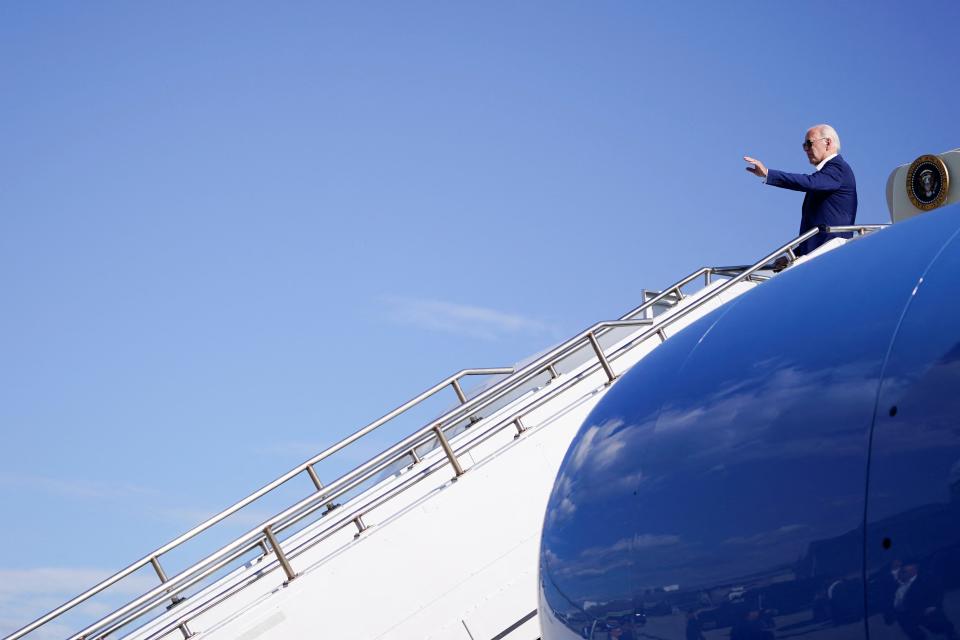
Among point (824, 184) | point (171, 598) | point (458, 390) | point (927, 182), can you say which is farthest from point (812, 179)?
point (171, 598)

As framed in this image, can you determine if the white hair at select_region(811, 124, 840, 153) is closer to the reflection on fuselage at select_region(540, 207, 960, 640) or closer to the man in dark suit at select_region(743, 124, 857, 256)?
the man in dark suit at select_region(743, 124, 857, 256)

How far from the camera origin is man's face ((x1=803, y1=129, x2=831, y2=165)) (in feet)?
35.7

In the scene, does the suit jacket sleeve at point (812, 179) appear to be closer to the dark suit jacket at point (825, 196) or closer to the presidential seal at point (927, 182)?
the dark suit jacket at point (825, 196)

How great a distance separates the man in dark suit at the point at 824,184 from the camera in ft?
35.0

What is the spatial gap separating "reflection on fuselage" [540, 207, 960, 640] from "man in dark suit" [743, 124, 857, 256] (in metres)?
6.02

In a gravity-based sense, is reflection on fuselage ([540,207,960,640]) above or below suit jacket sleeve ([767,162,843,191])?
below

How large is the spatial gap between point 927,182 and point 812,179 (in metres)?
1.61

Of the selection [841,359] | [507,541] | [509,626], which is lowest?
[509,626]

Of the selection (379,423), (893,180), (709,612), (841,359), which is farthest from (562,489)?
(893,180)

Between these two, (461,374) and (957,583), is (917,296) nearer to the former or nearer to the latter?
(957,583)

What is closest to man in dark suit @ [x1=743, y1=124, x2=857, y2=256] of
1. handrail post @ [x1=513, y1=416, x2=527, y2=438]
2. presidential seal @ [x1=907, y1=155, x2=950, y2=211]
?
presidential seal @ [x1=907, y1=155, x2=950, y2=211]

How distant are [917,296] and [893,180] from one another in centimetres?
957

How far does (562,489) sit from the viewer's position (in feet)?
18.3

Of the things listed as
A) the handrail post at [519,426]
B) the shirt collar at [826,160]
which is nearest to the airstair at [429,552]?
the handrail post at [519,426]
